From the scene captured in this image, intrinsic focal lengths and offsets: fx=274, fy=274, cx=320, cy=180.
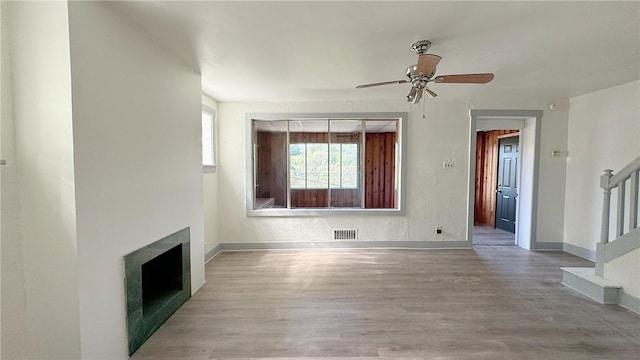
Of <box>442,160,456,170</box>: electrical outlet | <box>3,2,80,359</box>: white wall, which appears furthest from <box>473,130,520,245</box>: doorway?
<box>3,2,80,359</box>: white wall

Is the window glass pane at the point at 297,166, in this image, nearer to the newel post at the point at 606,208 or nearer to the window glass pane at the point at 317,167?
the window glass pane at the point at 317,167

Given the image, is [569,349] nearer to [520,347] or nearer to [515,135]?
[520,347]

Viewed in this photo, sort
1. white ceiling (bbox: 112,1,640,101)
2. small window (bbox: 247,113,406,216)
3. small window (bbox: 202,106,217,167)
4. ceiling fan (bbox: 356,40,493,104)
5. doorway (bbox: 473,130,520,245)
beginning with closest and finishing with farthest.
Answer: white ceiling (bbox: 112,1,640,101) → ceiling fan (bbox: 356,40,493,104) → small window (bbox: 202,106,217,167) → small window (bbox: 247,113,406,216) → doorway (bbox: 473,130,520,245)

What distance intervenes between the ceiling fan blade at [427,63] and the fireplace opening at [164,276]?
279 cm

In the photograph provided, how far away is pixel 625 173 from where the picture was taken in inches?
113

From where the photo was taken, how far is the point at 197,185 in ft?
10.0

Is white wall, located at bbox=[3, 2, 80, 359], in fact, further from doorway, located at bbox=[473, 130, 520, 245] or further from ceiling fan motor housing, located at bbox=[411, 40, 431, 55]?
doorway, located at bbox=[473, 130, 520, 245]

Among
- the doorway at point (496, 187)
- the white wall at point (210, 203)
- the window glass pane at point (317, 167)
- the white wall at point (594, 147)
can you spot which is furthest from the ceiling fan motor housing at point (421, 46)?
the doorway at point (496, 187)

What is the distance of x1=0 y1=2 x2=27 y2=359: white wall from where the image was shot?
4.98ft

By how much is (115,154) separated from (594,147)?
5.84 meters

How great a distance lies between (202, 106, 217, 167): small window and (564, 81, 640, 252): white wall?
5.70 meters

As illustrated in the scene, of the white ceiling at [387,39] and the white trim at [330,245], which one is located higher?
the white ceiling at [387,39]

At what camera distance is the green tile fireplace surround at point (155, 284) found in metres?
2.06

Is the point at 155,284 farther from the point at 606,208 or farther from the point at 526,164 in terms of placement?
the point at 526,164
